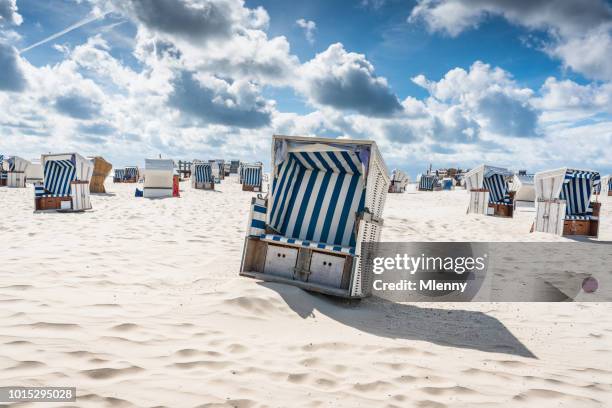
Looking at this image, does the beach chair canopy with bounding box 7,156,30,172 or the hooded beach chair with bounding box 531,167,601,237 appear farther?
the beach chair canopy with bounding box 7,156,30,172

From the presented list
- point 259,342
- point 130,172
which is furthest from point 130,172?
point 259,342

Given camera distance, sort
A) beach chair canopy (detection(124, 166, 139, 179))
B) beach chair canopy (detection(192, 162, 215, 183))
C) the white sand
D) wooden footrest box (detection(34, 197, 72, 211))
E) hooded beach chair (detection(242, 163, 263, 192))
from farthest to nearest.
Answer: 1. beach chair canopy (detection(124, 166, 139, 179))
2. hooded beach chair (detection(242, 163, 263, 192))
3. beach chair canopy (detection(192, 162, 215, 183))
4. wooden footrest box (detection(34, 197, 72, 211))
5. the white sand

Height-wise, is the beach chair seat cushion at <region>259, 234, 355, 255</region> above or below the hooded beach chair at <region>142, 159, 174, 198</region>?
below

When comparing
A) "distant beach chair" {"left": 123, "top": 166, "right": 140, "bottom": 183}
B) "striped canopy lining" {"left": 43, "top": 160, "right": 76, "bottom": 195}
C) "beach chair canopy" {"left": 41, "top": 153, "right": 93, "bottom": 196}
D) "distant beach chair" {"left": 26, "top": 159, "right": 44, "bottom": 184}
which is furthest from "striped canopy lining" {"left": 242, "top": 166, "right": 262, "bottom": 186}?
"distant beach chair" {"left": 123, "top": 166, "right": 140, "bottom": 183}

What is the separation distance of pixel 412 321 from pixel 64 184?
1395cm

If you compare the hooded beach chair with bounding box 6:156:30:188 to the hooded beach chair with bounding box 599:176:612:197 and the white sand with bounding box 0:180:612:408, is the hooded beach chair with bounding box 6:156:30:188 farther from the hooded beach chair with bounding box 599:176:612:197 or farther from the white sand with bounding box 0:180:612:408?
the hooded beach chair with bounding box 599:176:612:197

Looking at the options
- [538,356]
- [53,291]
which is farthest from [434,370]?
[53,291]

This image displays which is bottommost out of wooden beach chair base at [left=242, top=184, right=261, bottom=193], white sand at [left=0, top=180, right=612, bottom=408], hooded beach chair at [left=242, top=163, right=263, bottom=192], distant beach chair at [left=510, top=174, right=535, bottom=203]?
white sand at [left=0, top=180, right=612, bottom=408]

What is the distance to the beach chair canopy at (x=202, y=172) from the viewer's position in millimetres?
26078

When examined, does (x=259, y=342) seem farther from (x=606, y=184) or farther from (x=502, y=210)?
(x=606, y=184)

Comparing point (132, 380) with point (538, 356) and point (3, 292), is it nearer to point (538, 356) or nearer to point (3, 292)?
point (3, 292)

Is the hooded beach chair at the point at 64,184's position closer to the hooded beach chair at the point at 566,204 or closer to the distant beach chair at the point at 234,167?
the hooded beach chair at the point at 566,204

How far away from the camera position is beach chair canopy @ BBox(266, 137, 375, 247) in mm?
5652

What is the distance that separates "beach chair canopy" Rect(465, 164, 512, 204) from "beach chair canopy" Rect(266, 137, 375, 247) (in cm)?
1401
